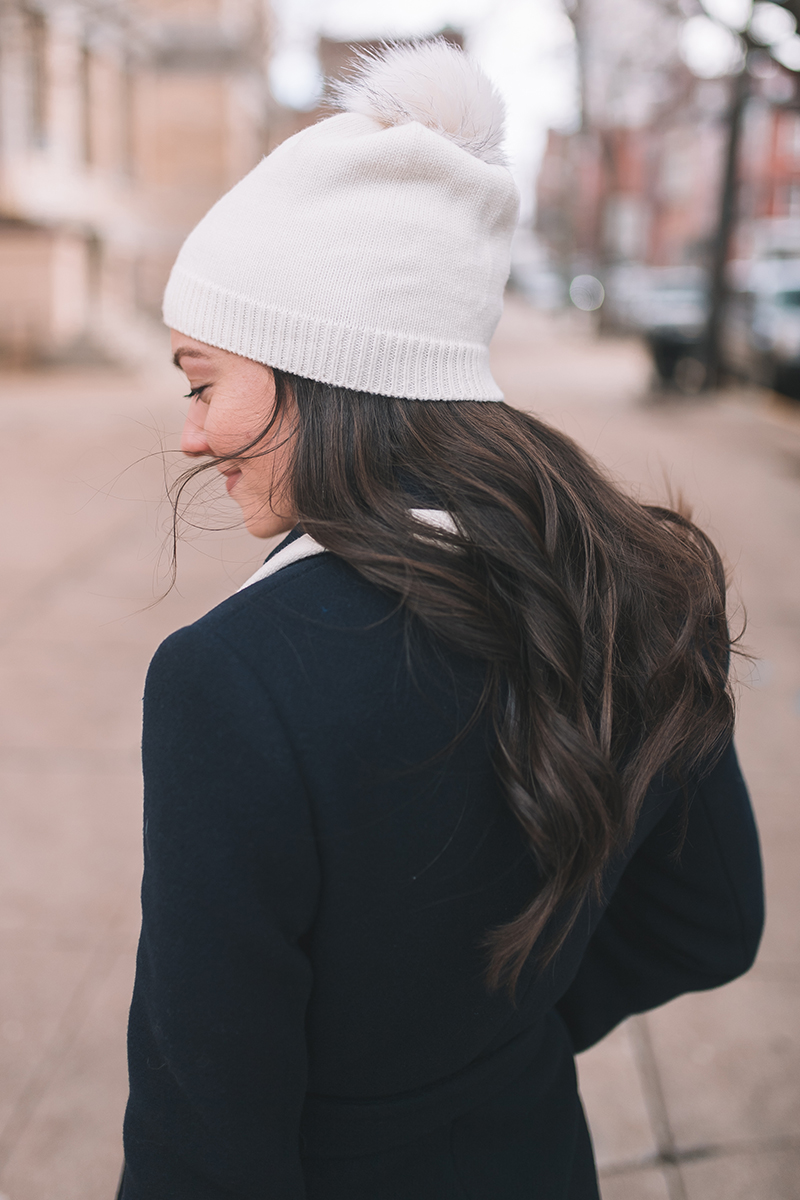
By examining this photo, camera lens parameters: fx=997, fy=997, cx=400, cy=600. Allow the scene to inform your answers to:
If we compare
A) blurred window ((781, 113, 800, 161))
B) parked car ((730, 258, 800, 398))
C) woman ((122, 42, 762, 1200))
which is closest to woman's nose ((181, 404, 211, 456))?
woman ((122, 42, 762, 1200))

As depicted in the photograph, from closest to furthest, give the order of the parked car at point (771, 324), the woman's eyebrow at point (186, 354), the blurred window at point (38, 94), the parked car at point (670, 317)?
the woman's eyebrow at point (186, 354), the parked car at point (771, 324), the parked car at point (670, 317), the blurred window at point (38, 94)

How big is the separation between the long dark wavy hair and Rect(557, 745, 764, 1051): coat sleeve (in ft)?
0.44

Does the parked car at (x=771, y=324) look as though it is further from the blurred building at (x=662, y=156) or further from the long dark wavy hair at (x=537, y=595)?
the long dark wavy hair at (x=537, y=595)

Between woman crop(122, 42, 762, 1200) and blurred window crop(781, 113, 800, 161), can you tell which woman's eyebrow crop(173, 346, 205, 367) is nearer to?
woman crop(122, 42, 762, 1200)

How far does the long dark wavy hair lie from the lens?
38.2 inches

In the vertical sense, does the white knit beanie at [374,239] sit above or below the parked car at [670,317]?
above

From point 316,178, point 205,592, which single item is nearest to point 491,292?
point 316,178

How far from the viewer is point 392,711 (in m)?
0.90

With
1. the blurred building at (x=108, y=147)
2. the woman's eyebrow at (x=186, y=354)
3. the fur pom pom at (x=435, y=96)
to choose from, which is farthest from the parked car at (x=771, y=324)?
the woman's eyebrow at (x=186, y=354)

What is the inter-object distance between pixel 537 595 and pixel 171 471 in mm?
7940

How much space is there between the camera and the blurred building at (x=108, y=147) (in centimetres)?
1834

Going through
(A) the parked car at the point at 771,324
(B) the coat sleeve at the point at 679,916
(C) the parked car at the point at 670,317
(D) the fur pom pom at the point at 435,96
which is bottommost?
(C) the parked car at the point at 670,317

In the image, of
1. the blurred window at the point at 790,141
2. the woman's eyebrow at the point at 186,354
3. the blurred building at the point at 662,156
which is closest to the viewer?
the woman's eyebrow at the point at 186,354

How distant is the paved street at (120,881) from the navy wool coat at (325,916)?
33cm
